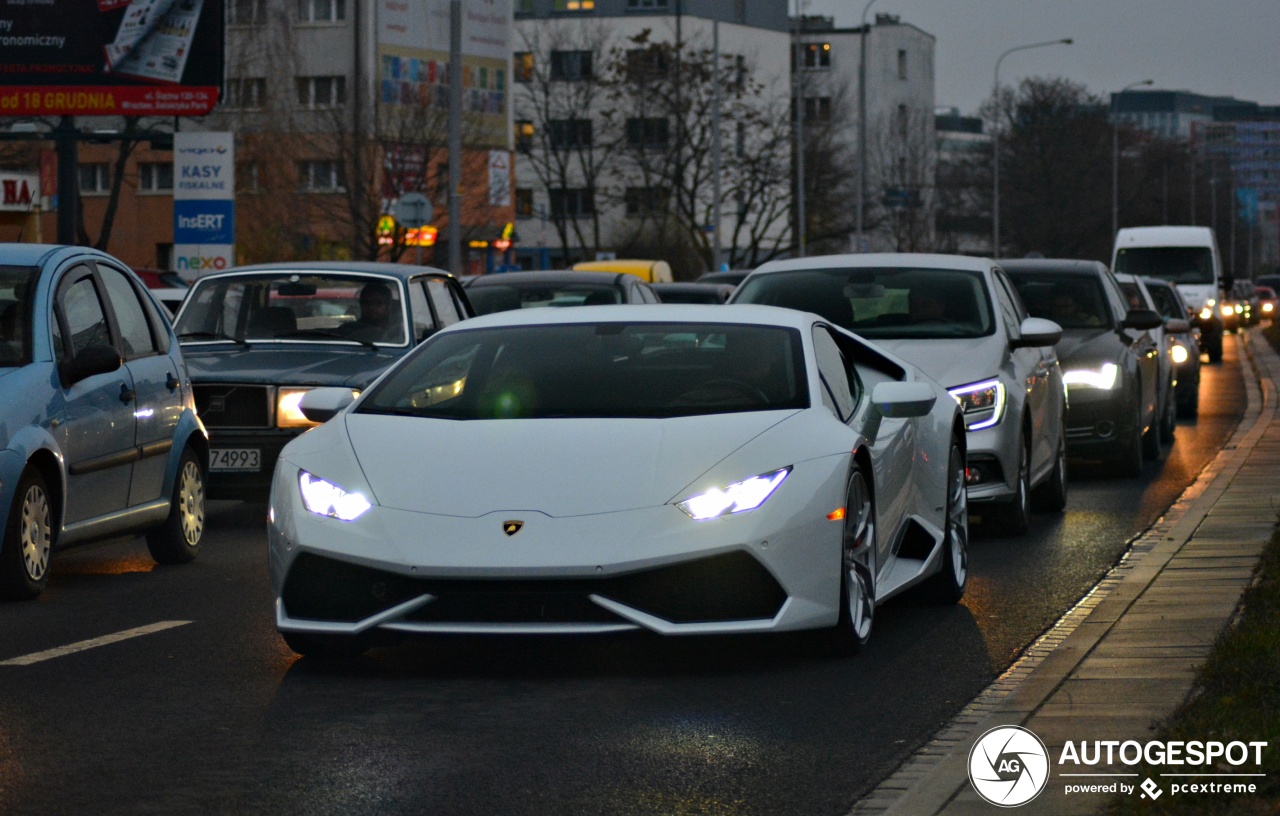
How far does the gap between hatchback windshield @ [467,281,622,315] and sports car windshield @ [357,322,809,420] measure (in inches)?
374

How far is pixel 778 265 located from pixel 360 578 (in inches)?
283

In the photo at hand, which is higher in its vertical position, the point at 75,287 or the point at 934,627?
the point at 75,287

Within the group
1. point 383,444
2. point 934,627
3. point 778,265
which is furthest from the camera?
point 778,265

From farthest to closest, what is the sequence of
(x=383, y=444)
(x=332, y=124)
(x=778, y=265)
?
(x=332, y=124), (x=778, y=265), (x=383, y=444)

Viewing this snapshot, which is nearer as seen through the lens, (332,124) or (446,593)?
(446,593)

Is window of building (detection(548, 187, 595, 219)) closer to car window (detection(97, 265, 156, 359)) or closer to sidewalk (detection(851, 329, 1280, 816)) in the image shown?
car window (detection(97, 265, 156, 359))

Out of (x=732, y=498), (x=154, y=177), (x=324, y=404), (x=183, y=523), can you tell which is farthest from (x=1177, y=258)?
(x=154, y=177)

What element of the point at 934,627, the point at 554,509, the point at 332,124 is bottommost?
the point at 934,627

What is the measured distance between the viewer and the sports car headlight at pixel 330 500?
748 cm

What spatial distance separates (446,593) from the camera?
7.29 metres

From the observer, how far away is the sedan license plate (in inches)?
545

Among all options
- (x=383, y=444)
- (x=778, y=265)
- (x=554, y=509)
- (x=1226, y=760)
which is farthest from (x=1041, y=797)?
(x=778, y=265)

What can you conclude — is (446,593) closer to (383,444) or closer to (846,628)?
(383,444)

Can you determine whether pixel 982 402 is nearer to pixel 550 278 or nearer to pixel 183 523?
pixel 183 523
